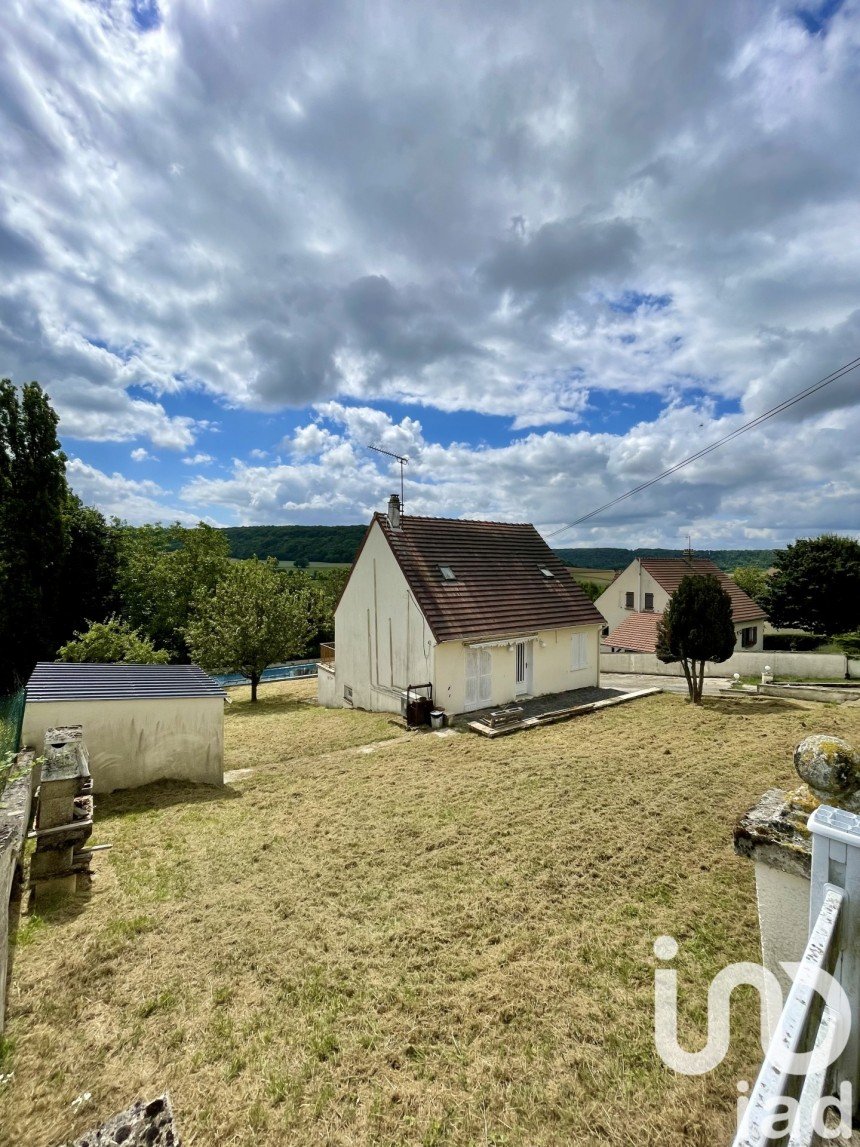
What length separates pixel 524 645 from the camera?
55.9 ft

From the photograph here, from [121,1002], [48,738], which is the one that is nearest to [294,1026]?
[121,1002]

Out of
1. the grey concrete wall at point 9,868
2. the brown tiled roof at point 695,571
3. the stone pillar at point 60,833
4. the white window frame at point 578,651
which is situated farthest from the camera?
the brown tiled roof at point 695,571

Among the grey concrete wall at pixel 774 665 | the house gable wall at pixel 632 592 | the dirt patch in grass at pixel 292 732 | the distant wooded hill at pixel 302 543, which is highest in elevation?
the distant wooded hill at pixel 302 543

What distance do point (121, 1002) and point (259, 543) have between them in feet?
315

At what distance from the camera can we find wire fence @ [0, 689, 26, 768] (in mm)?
7955

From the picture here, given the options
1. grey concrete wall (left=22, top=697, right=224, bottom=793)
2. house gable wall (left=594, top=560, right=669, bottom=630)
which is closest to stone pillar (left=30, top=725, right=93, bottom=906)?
grey concrete wall (left=22, top=697, right=224, bottom=793)

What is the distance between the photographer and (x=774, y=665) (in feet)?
76.9

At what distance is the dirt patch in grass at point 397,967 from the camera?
3.10m

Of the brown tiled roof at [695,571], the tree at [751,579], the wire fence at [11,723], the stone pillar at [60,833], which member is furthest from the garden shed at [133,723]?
the tree at [751,579]

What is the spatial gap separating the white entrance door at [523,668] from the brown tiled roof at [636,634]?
1410 cm

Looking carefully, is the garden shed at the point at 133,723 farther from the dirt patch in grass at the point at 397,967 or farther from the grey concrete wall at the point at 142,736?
the dirt patch in grass at the point at 397,967

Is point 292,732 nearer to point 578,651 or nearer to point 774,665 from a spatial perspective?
point 578,651

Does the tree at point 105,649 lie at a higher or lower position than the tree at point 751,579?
lower

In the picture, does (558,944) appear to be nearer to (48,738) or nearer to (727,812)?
(727,812)
